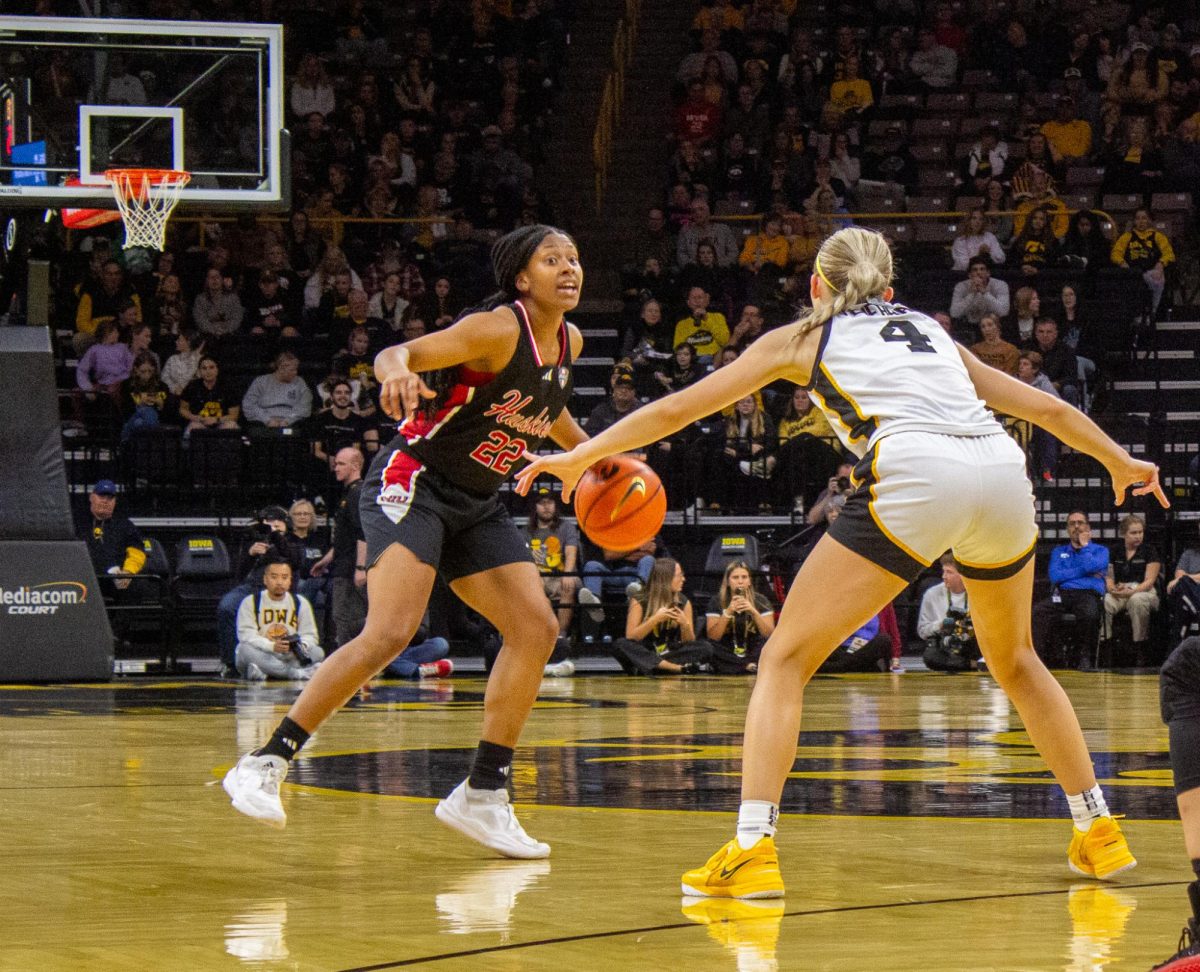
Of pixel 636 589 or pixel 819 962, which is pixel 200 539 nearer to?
pixel 636 589

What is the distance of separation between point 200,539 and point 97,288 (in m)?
4.31

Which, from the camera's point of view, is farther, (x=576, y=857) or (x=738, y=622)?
(x=738, y=622)

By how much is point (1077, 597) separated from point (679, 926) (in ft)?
41.7

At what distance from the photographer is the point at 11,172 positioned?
13.2 m

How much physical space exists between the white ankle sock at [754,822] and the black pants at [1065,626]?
12.0m

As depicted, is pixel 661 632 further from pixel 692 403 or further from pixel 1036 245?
pixel 692 403

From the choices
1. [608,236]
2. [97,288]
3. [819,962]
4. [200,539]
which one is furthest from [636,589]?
[819,962]

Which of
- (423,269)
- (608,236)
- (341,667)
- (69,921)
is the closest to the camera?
(69,921)

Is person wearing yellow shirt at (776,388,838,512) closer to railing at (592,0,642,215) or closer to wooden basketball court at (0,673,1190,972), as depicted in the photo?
railing at (592,0,642,215)

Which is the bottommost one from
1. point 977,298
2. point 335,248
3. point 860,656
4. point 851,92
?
point 860,656

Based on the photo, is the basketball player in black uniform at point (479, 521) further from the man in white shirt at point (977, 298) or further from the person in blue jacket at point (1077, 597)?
the man in white shirt at point (977, 298)

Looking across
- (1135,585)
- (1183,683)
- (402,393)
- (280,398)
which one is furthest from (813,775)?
(280,398)

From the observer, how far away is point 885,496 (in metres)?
5.05

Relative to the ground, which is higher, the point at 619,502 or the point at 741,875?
the point at 619,502
